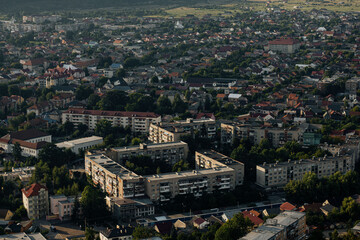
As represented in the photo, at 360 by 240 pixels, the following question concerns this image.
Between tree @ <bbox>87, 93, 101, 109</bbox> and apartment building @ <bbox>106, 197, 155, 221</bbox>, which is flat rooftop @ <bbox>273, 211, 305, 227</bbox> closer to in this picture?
apartment building @ <bbox>106, 197, 155, 221</bbox>

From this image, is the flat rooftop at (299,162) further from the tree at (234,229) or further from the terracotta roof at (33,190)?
the terracotta roof at (33,190)

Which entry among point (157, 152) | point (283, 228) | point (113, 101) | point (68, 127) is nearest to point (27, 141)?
point (68, 127)

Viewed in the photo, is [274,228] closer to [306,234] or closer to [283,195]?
[306,234]

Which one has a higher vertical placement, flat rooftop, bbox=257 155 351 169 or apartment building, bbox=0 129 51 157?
flat rooftop, bbox=257 155 351 169

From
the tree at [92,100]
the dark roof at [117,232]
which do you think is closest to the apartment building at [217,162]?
the dark roof at [117,232]

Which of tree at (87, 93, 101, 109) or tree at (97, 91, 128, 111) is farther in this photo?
tree at (87, 93, 101, 109)

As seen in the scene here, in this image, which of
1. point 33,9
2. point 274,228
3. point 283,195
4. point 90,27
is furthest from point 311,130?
point 33,9

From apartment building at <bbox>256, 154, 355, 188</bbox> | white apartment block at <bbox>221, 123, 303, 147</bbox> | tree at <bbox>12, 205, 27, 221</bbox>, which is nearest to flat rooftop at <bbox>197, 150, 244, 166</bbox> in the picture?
apartment building at <bbox>256, 154, 355, 188</bbox>
